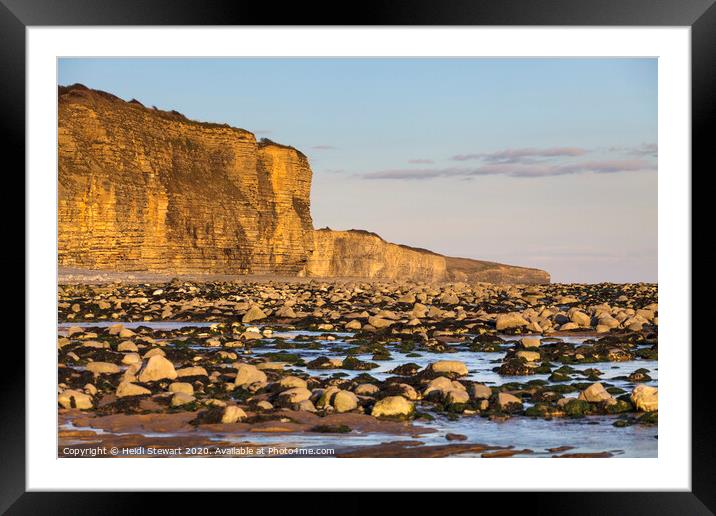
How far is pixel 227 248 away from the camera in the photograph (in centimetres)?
5722

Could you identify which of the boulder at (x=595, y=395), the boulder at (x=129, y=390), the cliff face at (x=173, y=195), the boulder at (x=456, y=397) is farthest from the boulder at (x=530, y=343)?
the cliff face at (x=173, y=195)

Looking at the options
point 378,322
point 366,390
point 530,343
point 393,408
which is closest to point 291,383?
point 366,390

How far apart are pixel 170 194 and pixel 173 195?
29 centimetres

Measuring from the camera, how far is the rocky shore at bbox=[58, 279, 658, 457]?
7898mm

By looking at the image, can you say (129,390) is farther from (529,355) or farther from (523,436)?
(529,355)

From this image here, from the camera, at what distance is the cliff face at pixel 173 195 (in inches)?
1834

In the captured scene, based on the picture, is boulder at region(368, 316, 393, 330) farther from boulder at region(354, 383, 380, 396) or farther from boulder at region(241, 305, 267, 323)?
boulder at region(354, 383, 380, 396)
